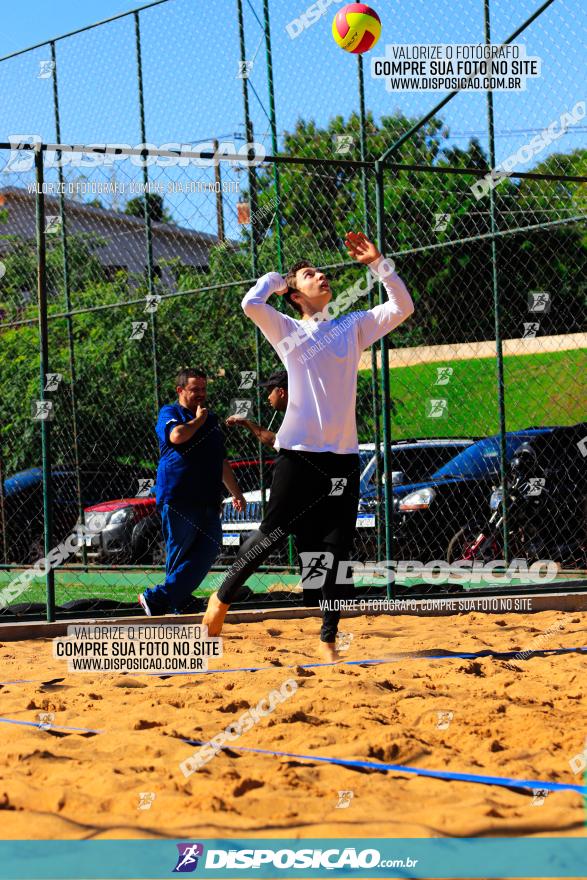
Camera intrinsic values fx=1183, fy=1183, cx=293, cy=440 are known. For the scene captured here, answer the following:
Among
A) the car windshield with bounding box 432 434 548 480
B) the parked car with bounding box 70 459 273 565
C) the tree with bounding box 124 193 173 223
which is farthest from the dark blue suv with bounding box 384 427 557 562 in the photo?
the tree with bounding box 124 193 173 223

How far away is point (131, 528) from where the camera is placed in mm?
13148

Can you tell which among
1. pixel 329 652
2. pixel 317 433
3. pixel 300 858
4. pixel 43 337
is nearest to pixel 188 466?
pixel 43 337

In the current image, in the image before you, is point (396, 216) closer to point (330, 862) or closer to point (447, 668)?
point (447, 668)

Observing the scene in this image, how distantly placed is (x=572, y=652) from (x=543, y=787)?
112 inches

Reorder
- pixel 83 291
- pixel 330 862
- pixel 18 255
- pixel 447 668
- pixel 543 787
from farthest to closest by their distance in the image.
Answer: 1. pixel 18 255
2. pixel 83 291
3. pixel 447 668
4. pixel 543 787
5. pixel 330 862

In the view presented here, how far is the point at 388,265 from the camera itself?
644 cm

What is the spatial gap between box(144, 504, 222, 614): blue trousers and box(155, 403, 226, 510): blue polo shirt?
72 mm

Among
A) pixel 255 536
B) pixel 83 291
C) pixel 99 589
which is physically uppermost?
pixel 83 291

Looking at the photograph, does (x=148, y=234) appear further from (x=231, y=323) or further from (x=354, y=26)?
(x=354, y=26)

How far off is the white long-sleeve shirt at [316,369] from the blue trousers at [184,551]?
6.37 feet

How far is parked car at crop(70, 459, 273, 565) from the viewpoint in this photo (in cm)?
1303

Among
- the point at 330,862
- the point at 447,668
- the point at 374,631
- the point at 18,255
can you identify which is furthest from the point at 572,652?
the point at 18,255

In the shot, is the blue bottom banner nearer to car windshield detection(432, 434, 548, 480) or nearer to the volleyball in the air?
the volleyball in the air

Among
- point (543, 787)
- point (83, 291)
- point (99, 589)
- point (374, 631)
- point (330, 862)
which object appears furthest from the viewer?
point (83, 291)
